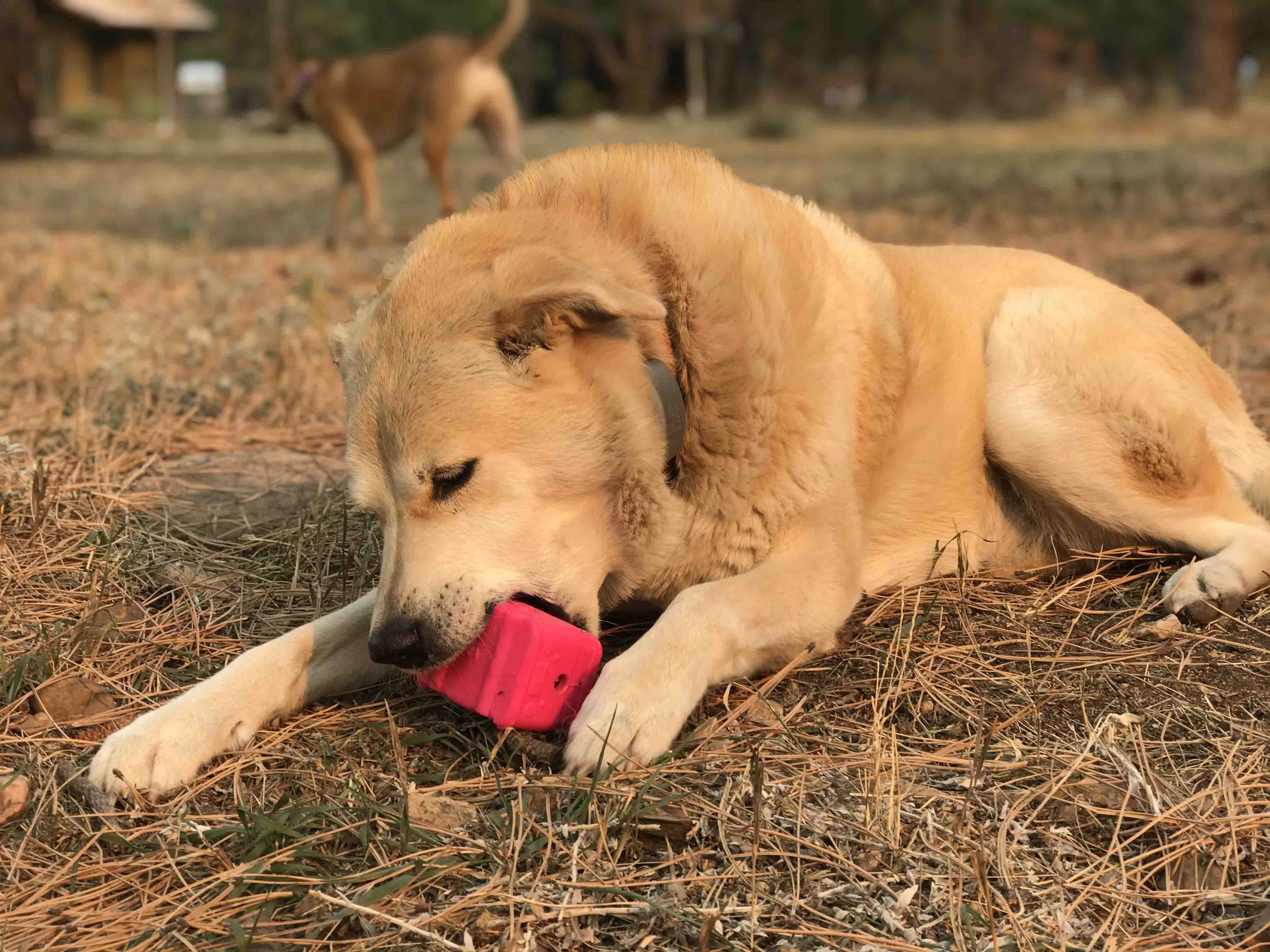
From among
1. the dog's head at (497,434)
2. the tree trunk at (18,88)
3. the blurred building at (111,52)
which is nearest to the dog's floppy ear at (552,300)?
the dog's head at (497,434)

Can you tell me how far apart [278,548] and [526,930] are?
1.67 m

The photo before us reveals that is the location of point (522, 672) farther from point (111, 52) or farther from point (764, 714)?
point (111, 52)

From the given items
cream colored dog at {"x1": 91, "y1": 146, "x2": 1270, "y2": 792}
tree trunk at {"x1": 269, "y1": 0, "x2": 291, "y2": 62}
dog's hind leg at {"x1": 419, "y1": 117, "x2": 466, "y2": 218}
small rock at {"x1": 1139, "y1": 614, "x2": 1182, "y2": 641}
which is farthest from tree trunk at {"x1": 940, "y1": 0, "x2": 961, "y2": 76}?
small rock at {"x1": 1139, "y1": 614, "x2": 1182, "y2": 641}

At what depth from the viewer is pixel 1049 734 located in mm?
2152

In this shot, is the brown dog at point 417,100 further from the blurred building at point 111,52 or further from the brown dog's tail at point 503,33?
the blurred building at point 111,52

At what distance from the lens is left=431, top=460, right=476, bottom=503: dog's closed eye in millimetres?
2150

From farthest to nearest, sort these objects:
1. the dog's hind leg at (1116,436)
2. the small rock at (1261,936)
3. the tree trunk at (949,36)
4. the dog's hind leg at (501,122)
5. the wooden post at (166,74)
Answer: the wooden post at (166,74)
the tree trunk at (949,36)
the dog's hind leg at (501,122)
the dog's hind leg at (1116,436)
the small rock at (1261,936)

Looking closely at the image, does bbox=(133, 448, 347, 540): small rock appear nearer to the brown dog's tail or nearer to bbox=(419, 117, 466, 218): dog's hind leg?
bbox=(419, 117, 466, 218): dog's hind leg

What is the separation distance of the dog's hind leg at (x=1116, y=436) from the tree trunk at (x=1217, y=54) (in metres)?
19.4

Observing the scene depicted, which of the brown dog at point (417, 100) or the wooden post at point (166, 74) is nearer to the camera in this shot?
the brown dog at point (417, 100)

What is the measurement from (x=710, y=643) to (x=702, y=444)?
422mm

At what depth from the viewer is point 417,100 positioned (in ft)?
34.2

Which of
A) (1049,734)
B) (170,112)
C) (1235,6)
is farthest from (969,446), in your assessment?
(170,112)

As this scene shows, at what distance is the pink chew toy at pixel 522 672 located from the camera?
6.79 feet
